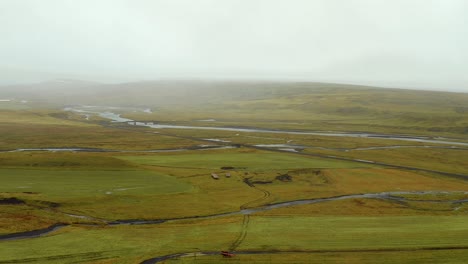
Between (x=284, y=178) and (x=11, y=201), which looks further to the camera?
(x=284, y=178)

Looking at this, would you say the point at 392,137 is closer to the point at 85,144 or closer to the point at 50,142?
the point at 85,144

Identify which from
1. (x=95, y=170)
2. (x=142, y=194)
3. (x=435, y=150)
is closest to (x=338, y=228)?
(x=142, y=194)

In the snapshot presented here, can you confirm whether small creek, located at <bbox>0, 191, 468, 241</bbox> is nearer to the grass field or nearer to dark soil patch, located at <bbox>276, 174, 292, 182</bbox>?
the grass field

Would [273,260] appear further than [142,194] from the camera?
No

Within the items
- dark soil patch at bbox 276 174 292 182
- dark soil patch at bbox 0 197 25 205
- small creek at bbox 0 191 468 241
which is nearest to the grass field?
small creek at bbox 0 191 468 241

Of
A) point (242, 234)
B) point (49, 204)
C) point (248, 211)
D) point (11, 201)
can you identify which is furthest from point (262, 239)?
point (11, 201)

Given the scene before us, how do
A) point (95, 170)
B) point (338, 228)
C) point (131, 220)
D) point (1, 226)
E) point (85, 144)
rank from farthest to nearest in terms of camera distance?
point (85, 144) < point (95, 170) < point (131, 220) < point (338, 228) < point (1, 226)

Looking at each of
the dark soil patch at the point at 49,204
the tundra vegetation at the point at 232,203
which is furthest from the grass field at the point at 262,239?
the dark soil patch at the point at 49,204

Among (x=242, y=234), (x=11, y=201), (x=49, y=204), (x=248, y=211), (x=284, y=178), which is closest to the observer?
(x=242, y=234)

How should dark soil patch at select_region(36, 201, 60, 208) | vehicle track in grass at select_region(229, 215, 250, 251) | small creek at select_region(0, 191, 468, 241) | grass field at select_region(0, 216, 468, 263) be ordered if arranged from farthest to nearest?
dark soil patch at select_region(36, 201, 60, 208), small creek at select_region(0, 191, 468, 241), vehicle track in grass at select_region(229, 215, 250, 251), grass field at select_region(0, 216, 468, 263)

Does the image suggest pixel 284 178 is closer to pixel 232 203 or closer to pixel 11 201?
pixel 232 203

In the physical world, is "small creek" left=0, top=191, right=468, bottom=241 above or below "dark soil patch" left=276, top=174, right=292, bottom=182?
below
